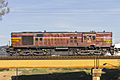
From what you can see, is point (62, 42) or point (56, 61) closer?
point (56, 61)

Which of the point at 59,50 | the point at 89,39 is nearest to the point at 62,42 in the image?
the point at 59,50

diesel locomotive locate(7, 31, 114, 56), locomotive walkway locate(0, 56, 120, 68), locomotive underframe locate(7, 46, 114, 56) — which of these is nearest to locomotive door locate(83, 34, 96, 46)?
diesel locomotive locate(7, 31, 114, 56)

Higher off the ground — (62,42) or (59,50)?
(62,42)

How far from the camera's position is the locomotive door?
35103mm

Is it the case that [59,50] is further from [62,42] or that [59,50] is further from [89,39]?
[89,39]

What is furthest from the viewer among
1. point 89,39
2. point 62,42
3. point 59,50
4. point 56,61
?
point 62,42

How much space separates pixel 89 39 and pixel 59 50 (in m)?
6.15

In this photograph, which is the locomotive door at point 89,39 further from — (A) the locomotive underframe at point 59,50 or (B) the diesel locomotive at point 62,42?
(A) the locomotive underframe at point 59,50

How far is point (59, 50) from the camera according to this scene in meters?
34.8

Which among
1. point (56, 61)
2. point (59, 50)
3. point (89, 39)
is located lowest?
point (56, 61)

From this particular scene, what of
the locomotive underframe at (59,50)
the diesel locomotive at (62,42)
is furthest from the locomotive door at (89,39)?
the locomotive underframe at (59,50)

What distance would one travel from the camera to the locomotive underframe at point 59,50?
33772 mm

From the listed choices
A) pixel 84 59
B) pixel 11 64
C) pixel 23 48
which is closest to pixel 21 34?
pixel 23 48

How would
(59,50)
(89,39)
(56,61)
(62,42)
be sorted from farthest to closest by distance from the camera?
(62,42) < (89,39) < (59,50) < (56,61)
